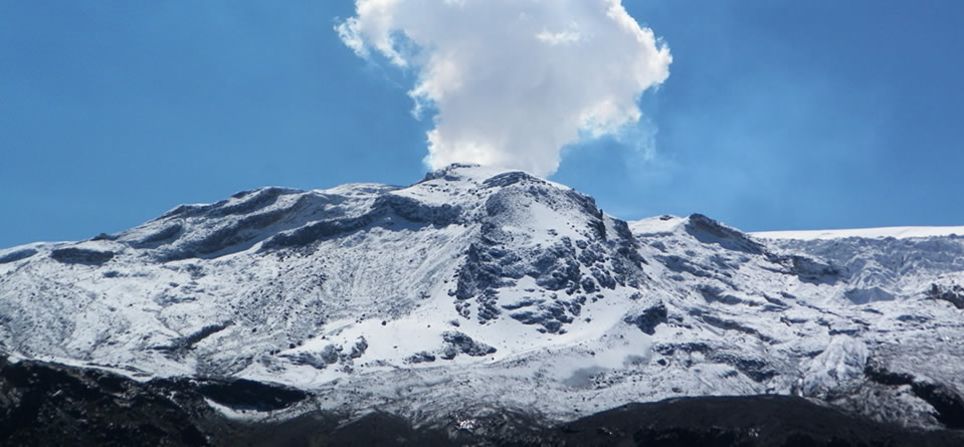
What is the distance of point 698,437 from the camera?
573 feet

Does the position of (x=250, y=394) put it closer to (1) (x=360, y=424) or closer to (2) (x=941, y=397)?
(1) (x=360, y=424)

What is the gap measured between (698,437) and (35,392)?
346 feet

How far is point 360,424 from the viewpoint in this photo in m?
184

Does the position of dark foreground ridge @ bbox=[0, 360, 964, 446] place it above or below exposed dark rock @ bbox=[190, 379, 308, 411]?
below

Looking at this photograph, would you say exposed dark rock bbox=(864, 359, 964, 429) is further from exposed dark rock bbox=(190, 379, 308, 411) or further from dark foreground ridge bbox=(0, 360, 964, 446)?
exposed dark rock bbox=(190, 379, 308, 411)

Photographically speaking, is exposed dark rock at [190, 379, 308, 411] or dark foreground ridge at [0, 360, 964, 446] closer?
dark foreground ridge at [0, 360, 964, 446]

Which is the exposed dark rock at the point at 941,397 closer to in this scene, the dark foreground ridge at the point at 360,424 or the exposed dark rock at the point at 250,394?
the dark foreground ridge at the point at 360,424

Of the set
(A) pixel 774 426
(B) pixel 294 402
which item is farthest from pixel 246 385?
(A) pixel 774 426

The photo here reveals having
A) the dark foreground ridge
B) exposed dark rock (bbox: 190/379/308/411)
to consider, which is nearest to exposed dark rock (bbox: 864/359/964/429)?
the dark foreground ridge

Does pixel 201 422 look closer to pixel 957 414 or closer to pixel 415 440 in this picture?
pixel 415 440

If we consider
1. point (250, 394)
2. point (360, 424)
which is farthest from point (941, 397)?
point (250, 394)

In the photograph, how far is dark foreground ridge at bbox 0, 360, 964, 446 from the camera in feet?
574

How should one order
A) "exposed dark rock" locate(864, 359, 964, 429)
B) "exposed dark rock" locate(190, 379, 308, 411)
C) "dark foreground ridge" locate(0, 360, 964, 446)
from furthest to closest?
"exposed dark rock" locate(190, 379, 308, 411) < "exposed dark rock" locate(864, 359, 964, 429) < "dark foreground ridge" locate(0, 360, 964, 446)

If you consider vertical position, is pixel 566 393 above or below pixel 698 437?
above
